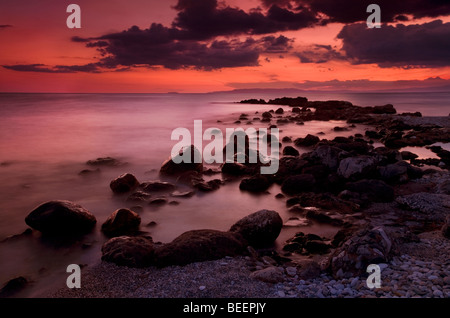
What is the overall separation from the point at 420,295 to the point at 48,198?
11384mm

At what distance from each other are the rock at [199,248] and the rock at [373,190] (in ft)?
17.3

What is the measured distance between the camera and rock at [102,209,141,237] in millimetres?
8023

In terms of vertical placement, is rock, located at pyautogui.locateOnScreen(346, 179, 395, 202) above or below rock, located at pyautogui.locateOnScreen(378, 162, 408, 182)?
below

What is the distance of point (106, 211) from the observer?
32.2ft

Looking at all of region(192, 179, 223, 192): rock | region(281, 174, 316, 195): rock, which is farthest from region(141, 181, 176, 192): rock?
region(281, 174, 316, 195): rock

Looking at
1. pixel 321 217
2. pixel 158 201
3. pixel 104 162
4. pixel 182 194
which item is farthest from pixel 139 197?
pixel 104 162

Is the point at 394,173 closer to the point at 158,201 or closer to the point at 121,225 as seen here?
the point at 158,201

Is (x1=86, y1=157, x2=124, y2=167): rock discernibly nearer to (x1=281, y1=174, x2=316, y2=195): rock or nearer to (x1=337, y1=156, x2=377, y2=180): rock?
(x1=281, y1=174, x2=316, y2=195): rock

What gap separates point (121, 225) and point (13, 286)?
2.65 metres

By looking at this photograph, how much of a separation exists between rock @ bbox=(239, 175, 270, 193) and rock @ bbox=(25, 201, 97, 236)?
571 centimetres

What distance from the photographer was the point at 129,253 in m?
6.13

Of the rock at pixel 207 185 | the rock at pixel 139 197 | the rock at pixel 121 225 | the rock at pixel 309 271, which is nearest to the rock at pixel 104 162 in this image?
the rock at pixel 139 197
